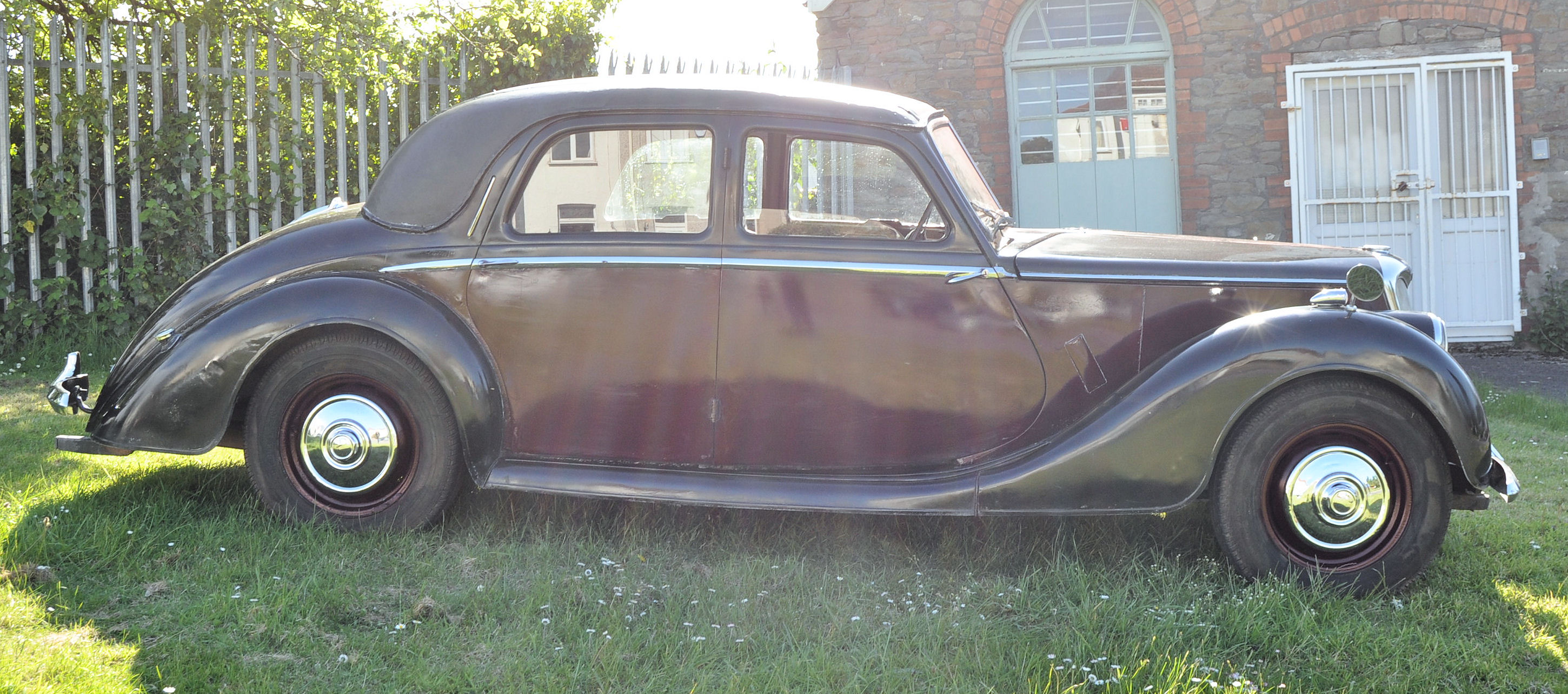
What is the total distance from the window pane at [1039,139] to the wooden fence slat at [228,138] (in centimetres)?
606

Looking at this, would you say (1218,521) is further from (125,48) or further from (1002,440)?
(125,48)

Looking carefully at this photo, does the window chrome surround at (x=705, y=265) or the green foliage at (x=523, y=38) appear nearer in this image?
the window chrome surround at (x=705, y=265)

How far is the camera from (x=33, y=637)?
276 centimetres

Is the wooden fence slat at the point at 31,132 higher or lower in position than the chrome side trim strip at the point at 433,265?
higher

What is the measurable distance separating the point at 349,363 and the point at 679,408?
110cm

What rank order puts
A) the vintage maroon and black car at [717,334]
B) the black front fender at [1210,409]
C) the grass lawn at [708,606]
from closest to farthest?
the grass lawn at [708,606] → the black front fender at [1210,409] → the vintage maroon and black car at [717,334]

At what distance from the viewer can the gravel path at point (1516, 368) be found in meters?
7.34

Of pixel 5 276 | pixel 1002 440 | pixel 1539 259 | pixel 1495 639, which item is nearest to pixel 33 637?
pixel 1002 440

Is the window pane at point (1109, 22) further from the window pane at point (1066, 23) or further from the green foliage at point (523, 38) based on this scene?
the green foliage at point (523, 38)

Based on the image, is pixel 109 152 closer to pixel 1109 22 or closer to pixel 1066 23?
pixel 1066 23

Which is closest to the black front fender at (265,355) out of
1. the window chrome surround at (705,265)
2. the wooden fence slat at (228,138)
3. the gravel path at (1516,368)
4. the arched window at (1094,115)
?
the window chrome surround at (705,265)

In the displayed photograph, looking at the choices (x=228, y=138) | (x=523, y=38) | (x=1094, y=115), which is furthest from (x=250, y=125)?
(x=1094, y=115)

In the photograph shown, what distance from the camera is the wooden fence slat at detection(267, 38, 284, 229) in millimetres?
7562

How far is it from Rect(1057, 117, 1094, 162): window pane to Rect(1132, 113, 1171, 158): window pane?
1.24 ft
